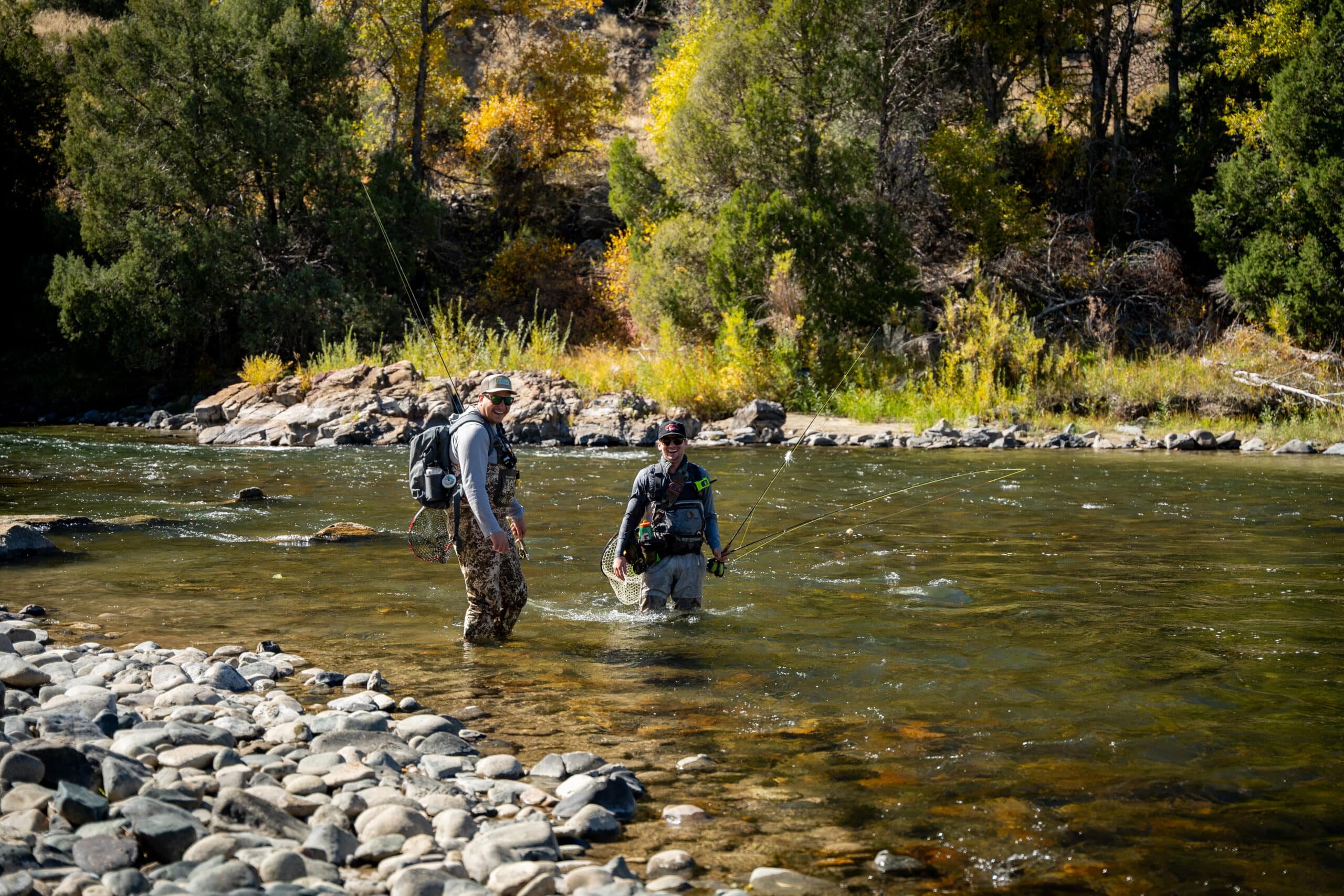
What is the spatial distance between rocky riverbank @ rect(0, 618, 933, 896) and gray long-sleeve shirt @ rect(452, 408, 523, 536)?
1.25 meters

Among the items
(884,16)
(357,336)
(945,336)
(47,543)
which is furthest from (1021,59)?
(47,543)

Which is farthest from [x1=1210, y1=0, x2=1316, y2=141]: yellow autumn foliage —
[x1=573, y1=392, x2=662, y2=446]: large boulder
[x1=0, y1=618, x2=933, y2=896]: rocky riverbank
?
[x1=0, y1=618, x2=933, y2=896]: rocky riverbank

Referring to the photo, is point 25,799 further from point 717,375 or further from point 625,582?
point 717,375

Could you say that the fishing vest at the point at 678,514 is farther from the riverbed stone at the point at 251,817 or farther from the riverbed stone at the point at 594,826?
the riverbed stone at the point at 251,817

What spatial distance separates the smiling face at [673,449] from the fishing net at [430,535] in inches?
61.4

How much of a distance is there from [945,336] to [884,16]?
7.68m

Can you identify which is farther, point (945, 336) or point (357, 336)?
point (357, 336)

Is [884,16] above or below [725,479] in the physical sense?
above

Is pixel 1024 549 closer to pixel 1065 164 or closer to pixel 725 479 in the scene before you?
pixel 725 479

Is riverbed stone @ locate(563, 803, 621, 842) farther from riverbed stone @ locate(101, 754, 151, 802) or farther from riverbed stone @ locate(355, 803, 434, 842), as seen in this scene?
riverbed stone @ locate(101, 754, 151, 802)

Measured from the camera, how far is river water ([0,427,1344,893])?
459 centimetres

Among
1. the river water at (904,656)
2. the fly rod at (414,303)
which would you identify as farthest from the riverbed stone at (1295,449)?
the fly rod at (414,303)

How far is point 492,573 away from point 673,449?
1.50 m

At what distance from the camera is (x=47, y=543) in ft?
36.1
